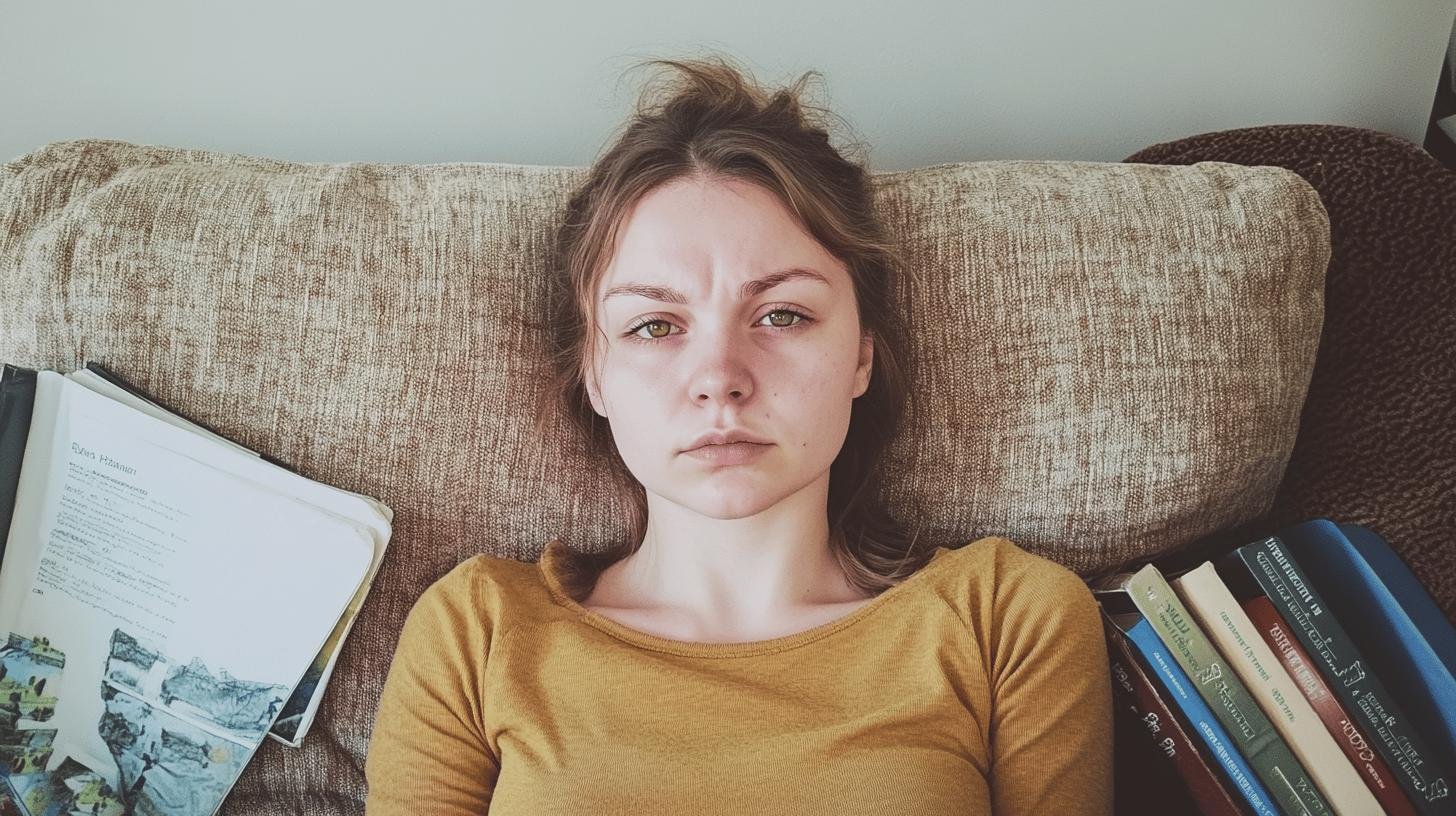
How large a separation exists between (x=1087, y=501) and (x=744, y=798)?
0.53 m

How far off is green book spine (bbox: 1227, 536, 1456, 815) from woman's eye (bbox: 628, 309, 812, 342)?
56cm

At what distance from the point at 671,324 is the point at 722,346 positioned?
7cm

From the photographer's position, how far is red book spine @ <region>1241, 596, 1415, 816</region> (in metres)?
1.04

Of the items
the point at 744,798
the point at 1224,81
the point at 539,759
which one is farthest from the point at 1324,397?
the point at 539,759

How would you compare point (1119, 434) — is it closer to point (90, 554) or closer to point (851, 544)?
point (851, 544)

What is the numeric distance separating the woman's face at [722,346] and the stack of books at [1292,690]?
39cm

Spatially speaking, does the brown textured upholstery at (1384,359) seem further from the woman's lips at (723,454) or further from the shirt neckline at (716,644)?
the woman's lips at (723,454)

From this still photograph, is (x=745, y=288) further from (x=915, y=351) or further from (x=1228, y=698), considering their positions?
(x=1228, y=698)

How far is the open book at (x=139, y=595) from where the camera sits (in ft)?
3.68

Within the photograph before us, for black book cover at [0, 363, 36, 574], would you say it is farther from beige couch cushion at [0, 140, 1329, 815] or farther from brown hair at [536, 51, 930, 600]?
brown hair at [536, 51, 930, 600]

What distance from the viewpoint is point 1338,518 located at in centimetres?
121

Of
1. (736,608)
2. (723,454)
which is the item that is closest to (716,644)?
(736,608)

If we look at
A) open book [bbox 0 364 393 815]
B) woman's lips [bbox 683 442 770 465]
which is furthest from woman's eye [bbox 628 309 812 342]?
open book [bbox 0 364 393 815]

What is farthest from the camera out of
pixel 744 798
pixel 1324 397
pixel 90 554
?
pixel 1324 397
